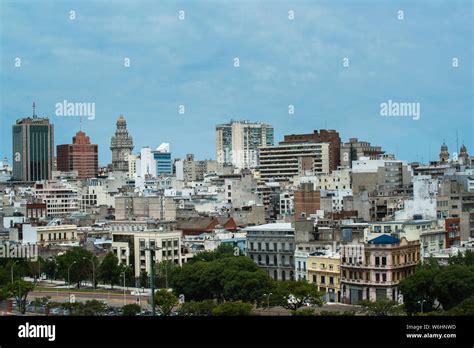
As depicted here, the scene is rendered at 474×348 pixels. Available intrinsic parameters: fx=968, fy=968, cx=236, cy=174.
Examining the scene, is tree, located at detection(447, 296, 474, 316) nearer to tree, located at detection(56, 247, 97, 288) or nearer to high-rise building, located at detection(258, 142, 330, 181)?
tree, located at detection(56, 247, 97, 288)

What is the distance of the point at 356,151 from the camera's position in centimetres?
3388

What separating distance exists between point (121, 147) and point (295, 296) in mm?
29823

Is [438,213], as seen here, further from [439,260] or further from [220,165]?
A: [220,165]

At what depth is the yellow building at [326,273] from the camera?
40.5ft

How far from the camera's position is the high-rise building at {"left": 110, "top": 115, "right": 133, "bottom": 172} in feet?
131

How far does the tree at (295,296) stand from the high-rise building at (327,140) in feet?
78.1

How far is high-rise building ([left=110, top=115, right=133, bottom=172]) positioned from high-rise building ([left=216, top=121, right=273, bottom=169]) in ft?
12.5

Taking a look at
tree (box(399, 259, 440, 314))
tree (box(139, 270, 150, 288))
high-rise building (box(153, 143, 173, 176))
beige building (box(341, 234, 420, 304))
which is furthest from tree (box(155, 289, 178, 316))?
high-rise building (box(153, 143, 173, 176))

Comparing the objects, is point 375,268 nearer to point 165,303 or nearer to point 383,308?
point 383,308

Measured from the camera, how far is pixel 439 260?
12.9 meters

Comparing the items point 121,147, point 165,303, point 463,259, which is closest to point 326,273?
point 463,259
